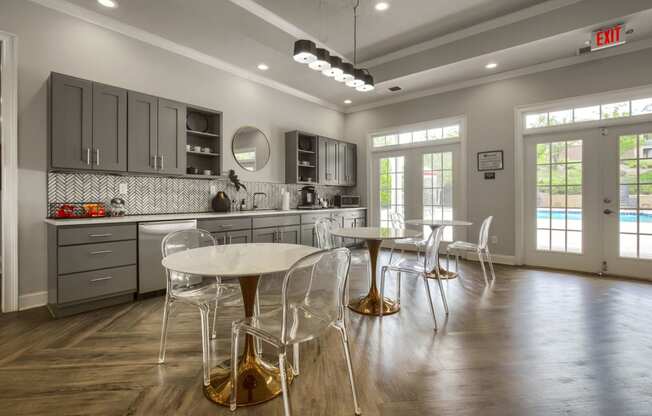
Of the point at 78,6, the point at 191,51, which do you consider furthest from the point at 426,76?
the point at 78,6

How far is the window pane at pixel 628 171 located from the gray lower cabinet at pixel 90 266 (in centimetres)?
590

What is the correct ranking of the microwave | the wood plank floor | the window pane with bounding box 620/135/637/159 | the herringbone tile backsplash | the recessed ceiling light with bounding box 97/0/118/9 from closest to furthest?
the wood plank floor
the recessed ceiling light with bounding box 97/0/118/9
the herringbone tile backsplash
the window pane with bounding box 620/135/637/159
the microwave

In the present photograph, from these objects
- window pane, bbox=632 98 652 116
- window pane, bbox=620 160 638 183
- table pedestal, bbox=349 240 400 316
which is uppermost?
window pane, bbox=632 98 652 116

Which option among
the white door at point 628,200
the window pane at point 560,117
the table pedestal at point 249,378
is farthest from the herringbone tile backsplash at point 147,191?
the white door at point 628,200

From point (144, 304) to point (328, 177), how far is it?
12.4ft

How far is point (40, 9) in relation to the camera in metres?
3.02

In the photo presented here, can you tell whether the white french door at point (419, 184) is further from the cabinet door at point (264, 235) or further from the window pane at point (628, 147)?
the cabinet door at point (264, 235)

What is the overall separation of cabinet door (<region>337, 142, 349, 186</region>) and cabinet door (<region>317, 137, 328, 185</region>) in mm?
406

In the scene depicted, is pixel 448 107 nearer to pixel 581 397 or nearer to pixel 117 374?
pixel 581 397

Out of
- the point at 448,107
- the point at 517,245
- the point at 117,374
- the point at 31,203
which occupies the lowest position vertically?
the point at 117,374

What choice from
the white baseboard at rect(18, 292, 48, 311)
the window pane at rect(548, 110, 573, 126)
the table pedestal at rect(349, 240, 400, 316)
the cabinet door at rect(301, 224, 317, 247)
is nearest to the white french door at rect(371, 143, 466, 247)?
the window pane at rect(548, 110, 573, 126)

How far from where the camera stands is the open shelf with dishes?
13.5ft

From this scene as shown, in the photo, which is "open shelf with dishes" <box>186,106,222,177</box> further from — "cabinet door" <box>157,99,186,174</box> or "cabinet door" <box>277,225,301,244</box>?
"cabinet door" <box>277,225,301,244</box>

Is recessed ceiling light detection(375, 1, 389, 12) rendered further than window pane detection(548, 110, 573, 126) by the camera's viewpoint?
No
